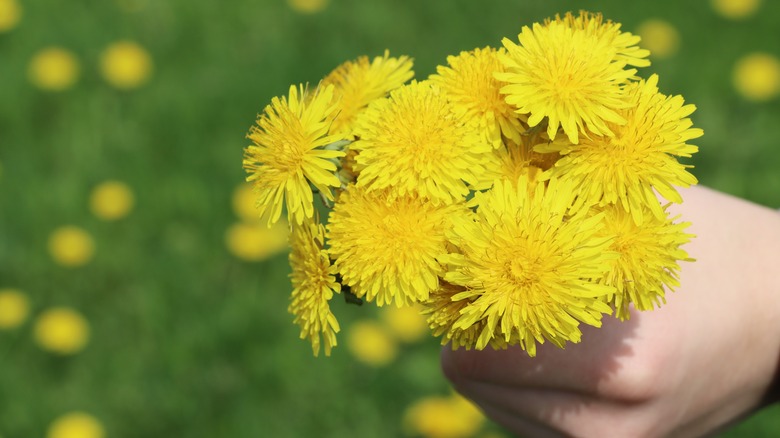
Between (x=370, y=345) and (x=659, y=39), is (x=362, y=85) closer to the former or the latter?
(x=370, y=345)

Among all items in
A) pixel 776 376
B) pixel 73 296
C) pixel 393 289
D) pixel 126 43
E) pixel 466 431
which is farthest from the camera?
pixel 126 43

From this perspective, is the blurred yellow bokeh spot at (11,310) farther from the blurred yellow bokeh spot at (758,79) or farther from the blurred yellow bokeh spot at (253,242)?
the blurred yellow bokeh spot at (758,79)

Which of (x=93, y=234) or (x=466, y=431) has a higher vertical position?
(x=93, y=234)

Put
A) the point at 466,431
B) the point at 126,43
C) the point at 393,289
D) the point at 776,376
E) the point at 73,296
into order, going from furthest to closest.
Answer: the point at 126,43 → the point at 73,296 → the point at 466,431 → the point at 776,376 → the point at 393,289

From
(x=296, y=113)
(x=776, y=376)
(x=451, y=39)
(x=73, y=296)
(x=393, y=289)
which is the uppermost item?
(x=451, y=39)

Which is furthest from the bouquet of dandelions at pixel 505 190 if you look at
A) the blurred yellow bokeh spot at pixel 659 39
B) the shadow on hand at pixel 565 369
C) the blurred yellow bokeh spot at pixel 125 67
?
the blurred yellow bokeh spot at pixel 659 39

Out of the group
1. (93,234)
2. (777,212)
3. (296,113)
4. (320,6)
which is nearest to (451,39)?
(320,6)

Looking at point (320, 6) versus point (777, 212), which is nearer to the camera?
point (777, 212)

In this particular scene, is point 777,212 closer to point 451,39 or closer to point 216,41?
point 451,39
